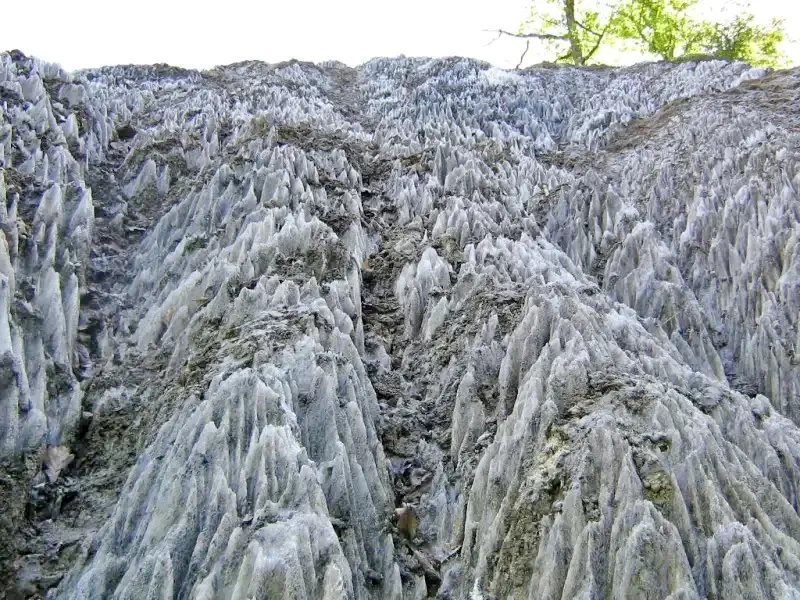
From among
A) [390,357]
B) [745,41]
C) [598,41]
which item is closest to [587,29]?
[598,41]

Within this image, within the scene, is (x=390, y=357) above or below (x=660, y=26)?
below

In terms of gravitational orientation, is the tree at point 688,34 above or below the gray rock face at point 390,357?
above

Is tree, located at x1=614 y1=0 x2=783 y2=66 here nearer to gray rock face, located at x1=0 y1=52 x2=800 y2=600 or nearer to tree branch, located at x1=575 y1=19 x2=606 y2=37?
tree branch, located at x1=575 y1=19 x2=606 y2=37

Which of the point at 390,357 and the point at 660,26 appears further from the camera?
the point at 660,26

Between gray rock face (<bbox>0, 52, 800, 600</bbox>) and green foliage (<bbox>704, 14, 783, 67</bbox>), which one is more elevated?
green foliage (<bbox>704, 14, 783, 67</bbox>)

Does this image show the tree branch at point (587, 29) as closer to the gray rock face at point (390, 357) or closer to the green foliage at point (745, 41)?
the green foliage at point (745, 41)

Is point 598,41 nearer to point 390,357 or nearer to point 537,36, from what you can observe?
point 537,36

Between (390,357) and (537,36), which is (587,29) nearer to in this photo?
(537,36)

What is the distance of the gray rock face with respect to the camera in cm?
647

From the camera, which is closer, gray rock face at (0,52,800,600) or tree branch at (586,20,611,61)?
→ gray rock face at (0,52,800,600)

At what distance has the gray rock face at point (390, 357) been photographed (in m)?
6.47

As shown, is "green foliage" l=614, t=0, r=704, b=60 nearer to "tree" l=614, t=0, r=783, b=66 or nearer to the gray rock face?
"tree" l=614, t=0, r=783, b=66

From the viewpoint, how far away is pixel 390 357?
34.5 ft

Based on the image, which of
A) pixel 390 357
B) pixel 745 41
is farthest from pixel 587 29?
pixel 390 357
